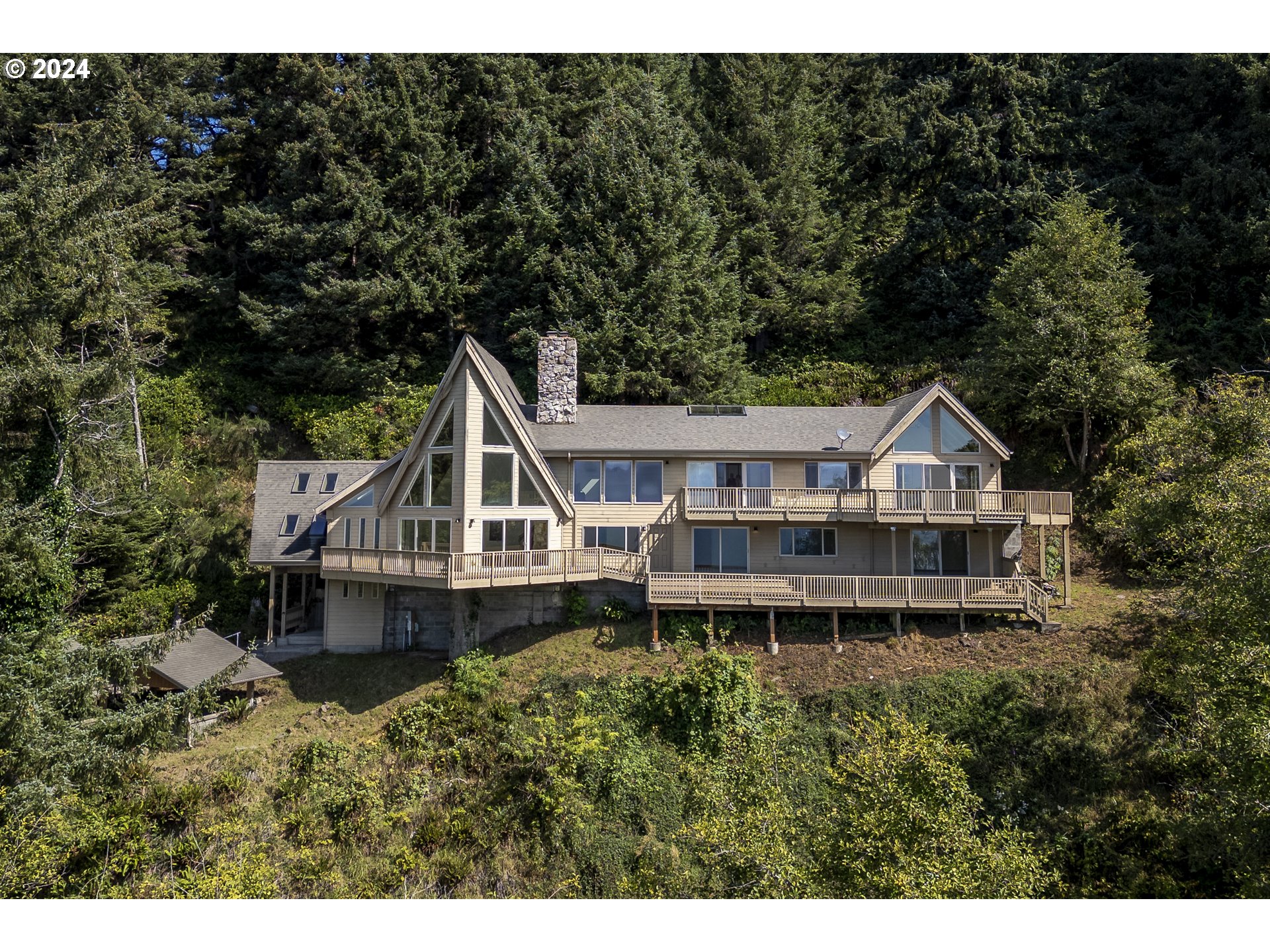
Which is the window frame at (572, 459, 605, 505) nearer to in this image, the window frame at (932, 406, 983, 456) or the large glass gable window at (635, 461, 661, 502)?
the large glass gable window at (635, 461, 661, 502)

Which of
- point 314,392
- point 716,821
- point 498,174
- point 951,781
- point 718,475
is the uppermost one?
point 498,174

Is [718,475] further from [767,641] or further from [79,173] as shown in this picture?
[79,173]

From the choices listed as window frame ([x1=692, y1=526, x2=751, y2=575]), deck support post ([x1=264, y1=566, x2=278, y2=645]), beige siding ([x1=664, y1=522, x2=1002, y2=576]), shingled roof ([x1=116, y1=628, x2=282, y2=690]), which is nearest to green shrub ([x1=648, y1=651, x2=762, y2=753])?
window frame ([x1=692, y1=526, x2=751, y2=575])

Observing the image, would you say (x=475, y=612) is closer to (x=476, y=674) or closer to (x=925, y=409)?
(x=476, y=674)

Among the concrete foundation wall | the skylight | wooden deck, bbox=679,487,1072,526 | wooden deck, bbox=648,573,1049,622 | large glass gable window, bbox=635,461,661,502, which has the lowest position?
the concrete foundation wall

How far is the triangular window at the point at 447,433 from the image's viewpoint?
22.0 metres

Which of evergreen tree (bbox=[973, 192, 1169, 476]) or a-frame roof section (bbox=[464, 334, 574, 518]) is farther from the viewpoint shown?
evergreen tree (bbox=[973, 192, 1169, 476])

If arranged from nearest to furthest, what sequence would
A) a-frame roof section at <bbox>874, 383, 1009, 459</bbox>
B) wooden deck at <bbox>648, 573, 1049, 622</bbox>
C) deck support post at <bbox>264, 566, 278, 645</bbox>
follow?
wooden deck at <bbox>648, 573, 1049, 622</bbox> < a-frame roof section at <bbox>874, 383, 1009, 459</bbox> < deck support post at <bbox>264, 566, 278, 645</bbox>

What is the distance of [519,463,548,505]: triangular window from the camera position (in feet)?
73.4

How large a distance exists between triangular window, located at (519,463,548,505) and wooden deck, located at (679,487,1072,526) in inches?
173

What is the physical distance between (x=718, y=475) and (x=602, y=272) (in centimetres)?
1172

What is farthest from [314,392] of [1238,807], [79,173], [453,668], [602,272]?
[1238,807]

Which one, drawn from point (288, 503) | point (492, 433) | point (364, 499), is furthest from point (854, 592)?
point (288, 503)

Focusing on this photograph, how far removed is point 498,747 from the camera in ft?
62.5
